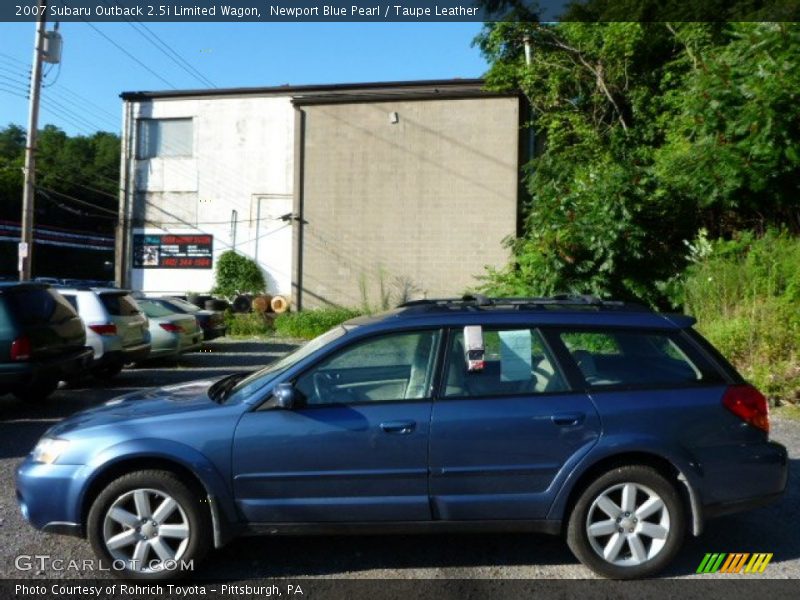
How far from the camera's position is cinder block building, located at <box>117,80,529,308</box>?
70.9 feet

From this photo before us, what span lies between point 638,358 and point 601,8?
17769mm

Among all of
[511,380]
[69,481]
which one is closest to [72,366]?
[69,481]

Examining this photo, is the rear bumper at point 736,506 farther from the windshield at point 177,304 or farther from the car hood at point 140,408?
the windshield at point 177,304

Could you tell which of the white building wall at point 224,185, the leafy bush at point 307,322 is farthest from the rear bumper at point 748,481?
the white building wall at point 224,185

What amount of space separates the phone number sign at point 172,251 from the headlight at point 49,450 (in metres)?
20.5

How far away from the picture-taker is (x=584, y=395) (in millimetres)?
4348

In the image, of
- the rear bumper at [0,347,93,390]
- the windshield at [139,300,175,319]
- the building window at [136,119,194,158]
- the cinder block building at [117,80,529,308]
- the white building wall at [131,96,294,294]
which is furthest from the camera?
the building window at [136,119,194,158]

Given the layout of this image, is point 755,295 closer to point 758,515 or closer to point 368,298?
point 758,515

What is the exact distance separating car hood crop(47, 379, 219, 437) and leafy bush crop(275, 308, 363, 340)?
50.0 feet

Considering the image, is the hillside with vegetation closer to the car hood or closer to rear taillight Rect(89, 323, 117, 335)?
the car hood

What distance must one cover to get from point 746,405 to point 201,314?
45.7 ft

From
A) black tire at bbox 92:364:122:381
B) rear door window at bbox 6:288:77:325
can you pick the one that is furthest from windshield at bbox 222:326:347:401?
black tire at bbox 92:364:122:381

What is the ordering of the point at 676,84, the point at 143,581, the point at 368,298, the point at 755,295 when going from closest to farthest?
the point at 143,581
the point at 755,295
the point at 676,84
the point at 368,298

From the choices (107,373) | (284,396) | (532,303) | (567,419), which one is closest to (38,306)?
(107,373)
